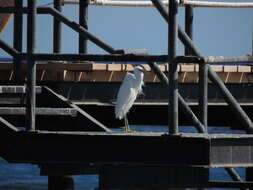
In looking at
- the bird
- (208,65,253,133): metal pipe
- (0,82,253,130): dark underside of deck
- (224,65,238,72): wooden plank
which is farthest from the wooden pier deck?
(208,65,253,133): metal pipe

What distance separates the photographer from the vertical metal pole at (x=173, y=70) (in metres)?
10.6

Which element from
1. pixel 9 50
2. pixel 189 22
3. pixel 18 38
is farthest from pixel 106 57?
pixel 189 22

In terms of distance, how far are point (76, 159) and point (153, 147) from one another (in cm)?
82

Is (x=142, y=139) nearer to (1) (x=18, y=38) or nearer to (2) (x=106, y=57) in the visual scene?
(2) (x=106, y=57)

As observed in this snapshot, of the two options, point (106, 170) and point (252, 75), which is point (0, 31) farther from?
point (106, 170)

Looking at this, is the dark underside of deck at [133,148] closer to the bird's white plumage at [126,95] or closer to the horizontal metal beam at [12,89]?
Result: the horizontal metal beam at [12,89]

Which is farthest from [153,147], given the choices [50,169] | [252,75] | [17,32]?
[252,75]

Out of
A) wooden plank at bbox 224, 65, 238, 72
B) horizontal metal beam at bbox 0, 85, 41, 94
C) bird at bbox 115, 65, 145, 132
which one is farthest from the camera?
wooden plank at bbox 224, 65, 238, 72

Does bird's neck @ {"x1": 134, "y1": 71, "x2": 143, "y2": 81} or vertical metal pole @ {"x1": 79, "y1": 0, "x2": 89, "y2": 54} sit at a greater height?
vertical metal pole @ {"x1": 79, "y1": 0, "x2": 89, "y2": 54}

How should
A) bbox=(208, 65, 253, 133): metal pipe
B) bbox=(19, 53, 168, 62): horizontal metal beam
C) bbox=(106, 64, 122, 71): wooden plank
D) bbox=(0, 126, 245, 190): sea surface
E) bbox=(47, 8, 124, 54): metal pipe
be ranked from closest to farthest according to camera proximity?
bbox=(19, 53, 168, 62): horizontal metal beam → bbox=(208, 65, 253, 133): metal pipe → bbox=(47, 8, 124, 54): metal pipe → bbox=(106, 64, 122, 71): wooden plank → bbox=(0, 126, 245, 190): sea surface

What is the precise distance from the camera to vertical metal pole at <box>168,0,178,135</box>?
1059cm

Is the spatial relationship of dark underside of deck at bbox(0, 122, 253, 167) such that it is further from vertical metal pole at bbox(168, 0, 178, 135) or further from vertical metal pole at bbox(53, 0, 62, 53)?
vertical metal pole at bbox(53, 0, 62, 53)

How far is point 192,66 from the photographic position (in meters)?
20.2

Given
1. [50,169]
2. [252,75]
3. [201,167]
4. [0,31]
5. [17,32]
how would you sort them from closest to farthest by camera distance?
1. [201,167]
2. [50,169]
3. [17,32]
4. [252,75]
5. [0,31]
